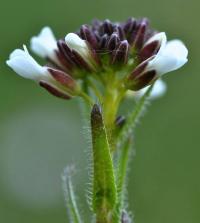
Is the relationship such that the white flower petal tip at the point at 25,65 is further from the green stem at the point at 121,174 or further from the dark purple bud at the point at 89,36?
the green stem at the point at 121,174

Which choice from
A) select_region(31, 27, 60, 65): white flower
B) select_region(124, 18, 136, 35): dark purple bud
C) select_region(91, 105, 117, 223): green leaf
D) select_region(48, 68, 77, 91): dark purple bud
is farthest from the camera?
select_region(31, 27, 60, 65): white flower

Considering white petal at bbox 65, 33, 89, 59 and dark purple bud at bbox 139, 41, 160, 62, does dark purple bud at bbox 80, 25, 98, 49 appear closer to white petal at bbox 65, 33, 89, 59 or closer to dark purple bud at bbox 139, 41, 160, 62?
white petal at bbox 65, 33, 89, 59

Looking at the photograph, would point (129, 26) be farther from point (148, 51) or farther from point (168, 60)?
point (168, 60)

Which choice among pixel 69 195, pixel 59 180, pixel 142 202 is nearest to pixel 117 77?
pixel 69 195

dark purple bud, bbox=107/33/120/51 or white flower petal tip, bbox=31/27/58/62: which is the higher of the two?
white flower petal tip, bbox=31/27/58/62

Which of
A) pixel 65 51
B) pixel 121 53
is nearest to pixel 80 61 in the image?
pixel 65 51

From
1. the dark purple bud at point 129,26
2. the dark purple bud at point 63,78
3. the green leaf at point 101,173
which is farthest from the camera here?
the dark purple bud at point 129,26

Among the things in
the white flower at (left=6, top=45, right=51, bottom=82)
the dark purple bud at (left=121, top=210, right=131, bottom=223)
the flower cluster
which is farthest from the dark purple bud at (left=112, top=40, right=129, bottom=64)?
the dark purple bud at (left=121, top=210, right=131, bottom=223)

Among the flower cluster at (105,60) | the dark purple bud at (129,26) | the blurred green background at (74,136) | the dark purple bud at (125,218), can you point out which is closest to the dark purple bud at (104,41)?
the flower cluster at (105,60)

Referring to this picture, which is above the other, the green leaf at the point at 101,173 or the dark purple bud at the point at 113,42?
the dark purple bud at the point at 113,42
